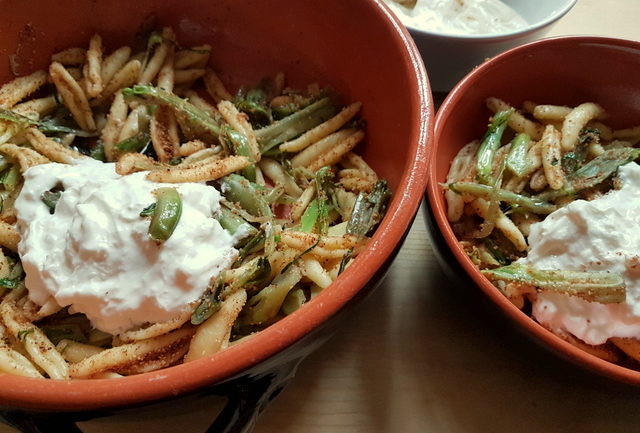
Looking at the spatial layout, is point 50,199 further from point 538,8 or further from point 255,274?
point 538,8

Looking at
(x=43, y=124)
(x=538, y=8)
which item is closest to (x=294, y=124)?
(x=43, y=124)

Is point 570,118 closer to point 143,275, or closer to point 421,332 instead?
point 421,332

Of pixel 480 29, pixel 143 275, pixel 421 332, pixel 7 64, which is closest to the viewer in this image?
pixel 143 275

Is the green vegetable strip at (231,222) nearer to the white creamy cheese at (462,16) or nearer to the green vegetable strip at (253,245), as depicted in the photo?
the green vegetable strip at (253,245)

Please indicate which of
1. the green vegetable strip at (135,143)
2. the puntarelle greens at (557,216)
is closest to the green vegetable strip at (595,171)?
the puntarelle greens at (557,216)

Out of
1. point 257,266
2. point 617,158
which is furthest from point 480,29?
point 257,266

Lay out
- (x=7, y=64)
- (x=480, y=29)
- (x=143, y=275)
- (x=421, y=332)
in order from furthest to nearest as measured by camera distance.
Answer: (x=480, y=29)
(x=7, y=64)
(x=421, y=332)
(x=143, y=275)

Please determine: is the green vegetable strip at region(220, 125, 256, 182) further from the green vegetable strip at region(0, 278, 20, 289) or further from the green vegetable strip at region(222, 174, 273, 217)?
the green vegetable strip at region(0, 278, 20, 289)
